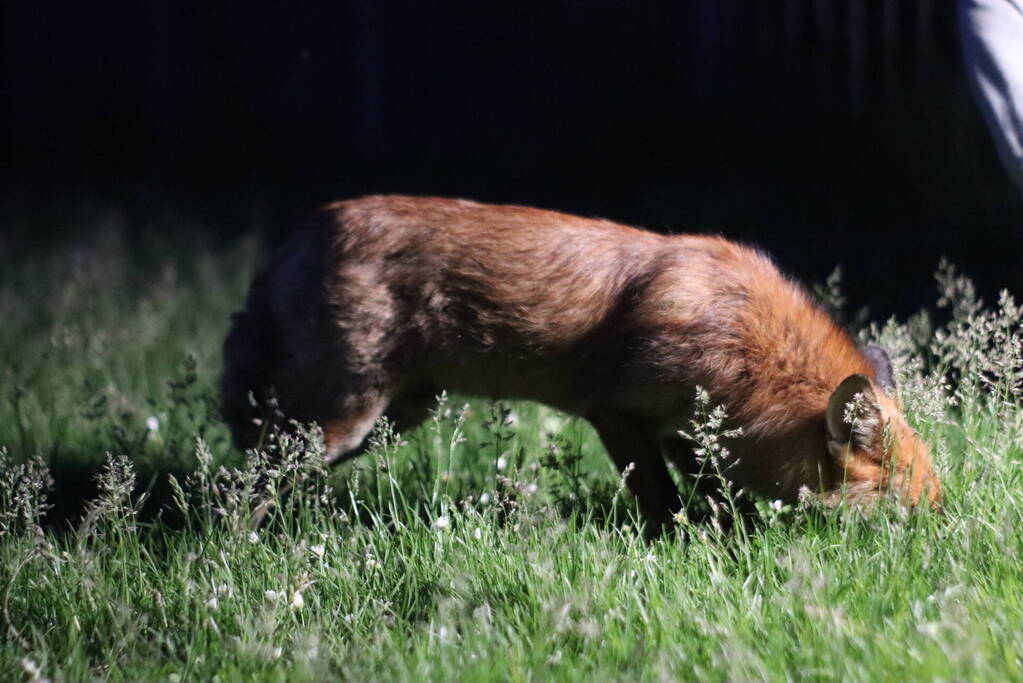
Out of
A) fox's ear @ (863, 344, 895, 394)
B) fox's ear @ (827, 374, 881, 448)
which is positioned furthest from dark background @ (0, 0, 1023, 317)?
fox's ear @ (827, 374, 881, 448)

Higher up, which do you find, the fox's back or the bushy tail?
the fox's back

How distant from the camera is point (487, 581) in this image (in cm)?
362

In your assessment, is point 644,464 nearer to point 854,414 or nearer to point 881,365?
point 854,414

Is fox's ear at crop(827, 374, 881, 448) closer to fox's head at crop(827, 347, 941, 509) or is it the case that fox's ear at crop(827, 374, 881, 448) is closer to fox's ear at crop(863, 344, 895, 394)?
fox's head at crop(827, 347, 941, 509)

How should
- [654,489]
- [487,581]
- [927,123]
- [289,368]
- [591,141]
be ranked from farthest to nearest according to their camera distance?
[591,141], [927,123], [289,368], [654,489], [487,581]

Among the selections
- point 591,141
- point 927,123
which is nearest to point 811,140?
point 927,123

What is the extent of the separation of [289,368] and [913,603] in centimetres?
260

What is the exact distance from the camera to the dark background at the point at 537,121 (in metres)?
9.16

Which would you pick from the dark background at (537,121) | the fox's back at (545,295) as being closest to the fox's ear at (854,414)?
the fox's back at (545,295)

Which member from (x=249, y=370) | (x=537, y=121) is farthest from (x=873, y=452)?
(x=537, y=121)

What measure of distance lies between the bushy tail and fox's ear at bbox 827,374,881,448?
2309mm

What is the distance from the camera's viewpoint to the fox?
4.34m

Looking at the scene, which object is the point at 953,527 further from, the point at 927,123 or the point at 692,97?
Result: the point at 692,97

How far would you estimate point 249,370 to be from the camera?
4949 millimetres
